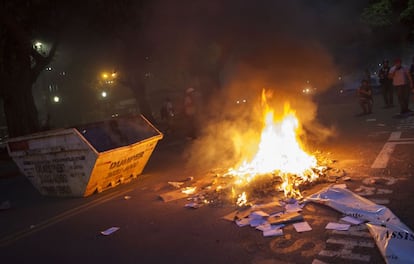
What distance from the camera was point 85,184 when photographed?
22.8 feet

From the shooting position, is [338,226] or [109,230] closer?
[338,226]

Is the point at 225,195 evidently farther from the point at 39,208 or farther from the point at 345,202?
the point at 39,208

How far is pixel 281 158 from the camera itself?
268 inches

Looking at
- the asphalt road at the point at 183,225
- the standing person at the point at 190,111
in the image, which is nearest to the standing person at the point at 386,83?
the asphalt road at the point at 183,225

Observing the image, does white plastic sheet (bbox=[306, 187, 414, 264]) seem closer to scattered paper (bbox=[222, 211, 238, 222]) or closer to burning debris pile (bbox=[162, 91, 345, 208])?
burning debris pile (bbox=[162, 91, 345, 208])

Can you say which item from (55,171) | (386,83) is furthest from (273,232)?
(386,83)

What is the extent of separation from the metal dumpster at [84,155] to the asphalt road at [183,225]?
0.85 feet

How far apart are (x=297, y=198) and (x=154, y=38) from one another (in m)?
7.06

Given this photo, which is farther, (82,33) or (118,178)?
(82,33)

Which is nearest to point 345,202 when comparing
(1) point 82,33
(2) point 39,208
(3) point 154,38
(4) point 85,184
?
(4) point 85,184

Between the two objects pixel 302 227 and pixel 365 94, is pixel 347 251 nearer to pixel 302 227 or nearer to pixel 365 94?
pixel 302 227

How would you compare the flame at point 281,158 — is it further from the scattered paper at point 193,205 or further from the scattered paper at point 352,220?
the scattered paper at point 352,220

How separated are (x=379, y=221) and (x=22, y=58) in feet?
44.2

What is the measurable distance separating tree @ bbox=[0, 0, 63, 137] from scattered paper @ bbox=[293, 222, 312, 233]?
11.1 m
